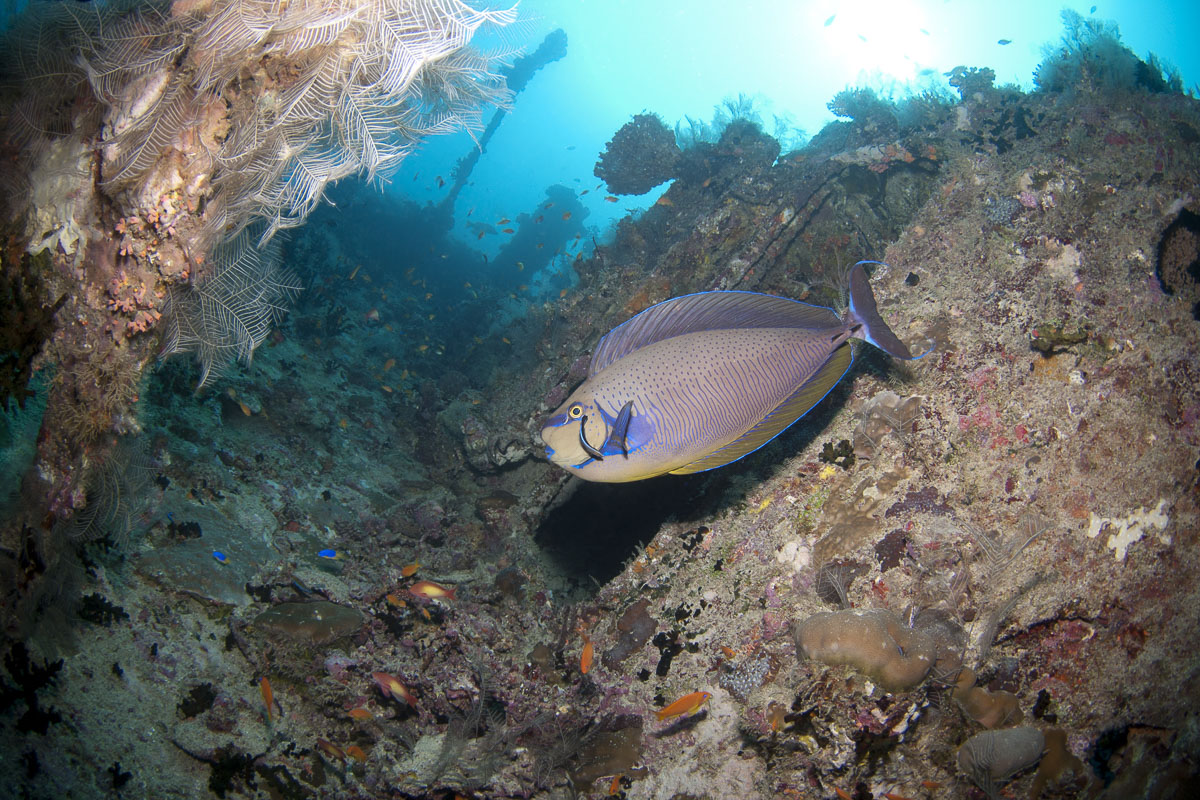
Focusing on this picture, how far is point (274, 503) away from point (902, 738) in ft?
19.1

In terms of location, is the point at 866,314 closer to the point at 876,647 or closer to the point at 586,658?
the point at 876,647

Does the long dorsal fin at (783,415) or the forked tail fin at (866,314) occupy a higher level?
the forked tail fin at (866,314)

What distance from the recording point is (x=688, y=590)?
329 cm

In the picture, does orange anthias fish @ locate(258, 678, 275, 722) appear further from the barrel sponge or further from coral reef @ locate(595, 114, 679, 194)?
coral reef @ locate(595, 114, 679, 194)

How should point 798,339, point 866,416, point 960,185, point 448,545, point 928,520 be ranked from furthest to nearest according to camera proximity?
point 448,545, point 960,185, point 866,416, point 928,520, point 798,339

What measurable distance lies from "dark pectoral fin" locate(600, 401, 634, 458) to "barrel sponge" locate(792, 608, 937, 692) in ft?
5.25

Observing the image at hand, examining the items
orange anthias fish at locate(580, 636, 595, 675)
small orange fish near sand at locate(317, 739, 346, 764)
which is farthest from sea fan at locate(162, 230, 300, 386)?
orange anthias fish at locate(580, 636, 595, 675)

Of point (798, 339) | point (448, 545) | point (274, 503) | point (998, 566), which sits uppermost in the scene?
point (798, 339)

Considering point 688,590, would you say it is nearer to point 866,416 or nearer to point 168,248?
point 866,416

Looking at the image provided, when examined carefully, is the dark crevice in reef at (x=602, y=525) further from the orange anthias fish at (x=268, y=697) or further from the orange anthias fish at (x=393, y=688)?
the orange anthias fish at (x=268, y=697)

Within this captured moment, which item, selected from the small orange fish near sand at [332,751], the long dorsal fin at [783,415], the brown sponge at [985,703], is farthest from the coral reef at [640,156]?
the small orange fish near sand at [332,751]

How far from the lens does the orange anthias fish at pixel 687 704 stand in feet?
9.22

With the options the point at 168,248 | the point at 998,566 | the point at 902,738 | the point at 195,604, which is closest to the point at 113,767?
the point at 195,604

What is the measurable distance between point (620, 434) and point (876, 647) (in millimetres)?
1830
